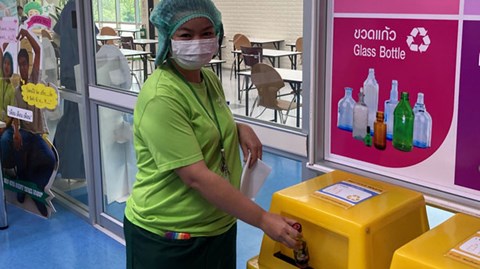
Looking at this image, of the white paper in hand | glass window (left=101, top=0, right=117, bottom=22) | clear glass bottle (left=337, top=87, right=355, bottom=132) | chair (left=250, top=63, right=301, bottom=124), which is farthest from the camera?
glass window (left=101, top=0, right=117, bottom=22)

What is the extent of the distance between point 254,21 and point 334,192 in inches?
149

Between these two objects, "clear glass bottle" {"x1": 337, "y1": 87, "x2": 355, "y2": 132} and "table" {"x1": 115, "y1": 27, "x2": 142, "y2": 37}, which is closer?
"clear glass bottle" {"x1": 337, "y1": 87, "x2": 355, "y2": 132}

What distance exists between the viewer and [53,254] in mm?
3158

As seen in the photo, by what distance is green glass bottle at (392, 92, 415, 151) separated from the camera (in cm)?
165

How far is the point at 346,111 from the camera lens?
5.91ft

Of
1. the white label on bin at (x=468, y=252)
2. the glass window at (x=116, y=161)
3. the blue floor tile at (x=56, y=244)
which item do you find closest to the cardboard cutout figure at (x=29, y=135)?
the blue floor tile at (x=56, y=244)

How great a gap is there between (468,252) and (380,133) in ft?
1.93

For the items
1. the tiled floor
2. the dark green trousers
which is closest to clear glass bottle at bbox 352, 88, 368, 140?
the dark green trousers

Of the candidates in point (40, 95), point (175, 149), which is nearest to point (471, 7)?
point (175, 149)

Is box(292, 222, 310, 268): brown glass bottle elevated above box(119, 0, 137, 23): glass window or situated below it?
below

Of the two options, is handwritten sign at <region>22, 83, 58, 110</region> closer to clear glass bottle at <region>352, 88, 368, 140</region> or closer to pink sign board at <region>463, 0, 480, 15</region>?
clear glass bottle at <region>352, 88, 368, 140</region>

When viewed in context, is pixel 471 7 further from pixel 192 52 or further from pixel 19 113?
pixel 19 113

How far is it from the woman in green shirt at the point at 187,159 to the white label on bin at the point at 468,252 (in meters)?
0.38

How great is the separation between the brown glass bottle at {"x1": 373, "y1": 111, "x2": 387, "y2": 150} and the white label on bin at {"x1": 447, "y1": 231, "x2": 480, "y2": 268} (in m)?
0.51
